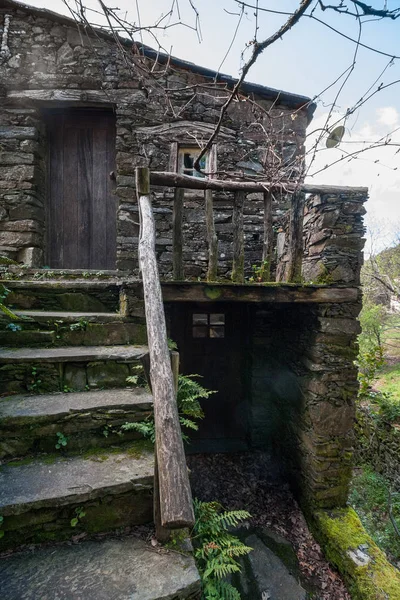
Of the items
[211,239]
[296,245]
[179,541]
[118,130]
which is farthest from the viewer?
[118,130]

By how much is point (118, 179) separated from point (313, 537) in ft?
15.8

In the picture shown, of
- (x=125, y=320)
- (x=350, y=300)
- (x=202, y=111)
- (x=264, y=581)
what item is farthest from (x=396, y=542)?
(x=202, y=111)

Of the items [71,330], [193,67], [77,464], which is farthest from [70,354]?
[193,67]

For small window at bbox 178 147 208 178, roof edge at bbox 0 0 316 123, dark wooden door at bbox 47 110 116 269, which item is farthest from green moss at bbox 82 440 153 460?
roof edge at bbox 0 0 316 123

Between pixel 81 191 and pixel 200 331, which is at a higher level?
pixel 81 191

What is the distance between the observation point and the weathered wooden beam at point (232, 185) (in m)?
2.62

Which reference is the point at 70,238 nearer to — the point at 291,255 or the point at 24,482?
the point at 291,255

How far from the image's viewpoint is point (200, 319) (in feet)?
15.9

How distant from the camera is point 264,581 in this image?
2645 mm

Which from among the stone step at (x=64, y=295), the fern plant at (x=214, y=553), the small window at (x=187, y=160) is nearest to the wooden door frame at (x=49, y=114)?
the small window at (x=187, y=160)

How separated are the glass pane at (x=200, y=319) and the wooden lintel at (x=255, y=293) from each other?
204 centimetres

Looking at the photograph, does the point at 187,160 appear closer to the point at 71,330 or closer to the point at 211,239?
the point at 211,239

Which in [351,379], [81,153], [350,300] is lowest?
[351,379]

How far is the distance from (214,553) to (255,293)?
195cm
